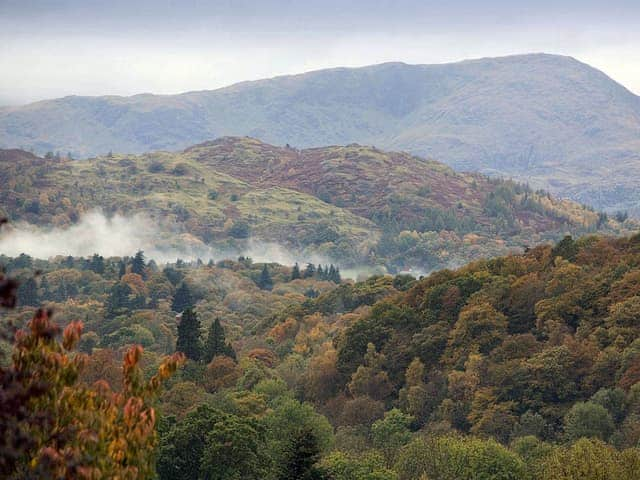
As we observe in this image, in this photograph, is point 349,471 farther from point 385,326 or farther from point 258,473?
point 385,326

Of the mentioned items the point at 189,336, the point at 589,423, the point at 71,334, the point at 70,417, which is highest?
the point at 71,334

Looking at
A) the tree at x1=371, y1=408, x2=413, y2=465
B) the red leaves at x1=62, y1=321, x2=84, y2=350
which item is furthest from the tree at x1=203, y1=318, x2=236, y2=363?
the red leaves at x1=62, y1=321, x2=84, y2=350

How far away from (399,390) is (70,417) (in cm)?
10755

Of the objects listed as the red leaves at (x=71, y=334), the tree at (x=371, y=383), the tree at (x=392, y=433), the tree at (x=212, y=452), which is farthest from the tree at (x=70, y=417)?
the tree at (x=371, y=383)

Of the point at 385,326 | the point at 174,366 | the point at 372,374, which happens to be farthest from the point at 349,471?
the point at 385,326

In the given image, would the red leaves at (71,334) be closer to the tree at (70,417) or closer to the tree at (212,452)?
the tree at (70,417)

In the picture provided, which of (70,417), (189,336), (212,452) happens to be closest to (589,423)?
(212,452)

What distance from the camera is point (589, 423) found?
92.6 metres

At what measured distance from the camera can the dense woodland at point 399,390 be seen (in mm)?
24828

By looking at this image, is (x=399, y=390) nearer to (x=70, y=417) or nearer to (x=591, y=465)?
(x=591, y=465)

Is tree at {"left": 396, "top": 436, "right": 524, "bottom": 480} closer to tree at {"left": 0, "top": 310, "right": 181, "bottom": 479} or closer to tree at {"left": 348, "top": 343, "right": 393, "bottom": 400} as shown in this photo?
tree at {"left": 348, "top": 343, "right": 393, "bottom": 400}

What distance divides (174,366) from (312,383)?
11064 centimetres

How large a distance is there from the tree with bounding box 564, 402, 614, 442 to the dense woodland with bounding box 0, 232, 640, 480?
0.46 feet

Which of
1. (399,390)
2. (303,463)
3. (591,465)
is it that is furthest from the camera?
(399,390)
